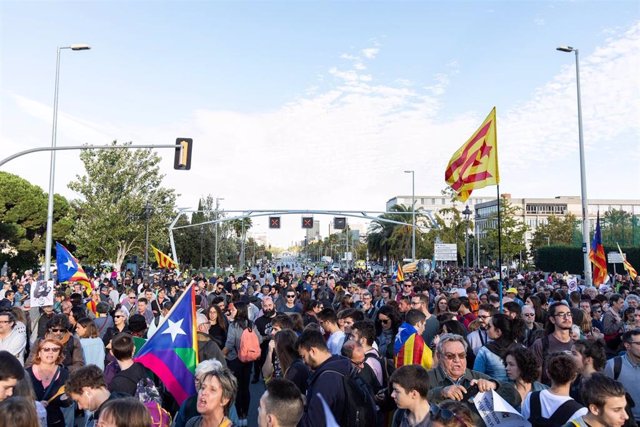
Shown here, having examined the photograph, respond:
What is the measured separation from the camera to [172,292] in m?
16.3

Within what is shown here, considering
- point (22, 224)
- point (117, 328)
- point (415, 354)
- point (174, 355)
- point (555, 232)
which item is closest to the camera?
point (174, 355)

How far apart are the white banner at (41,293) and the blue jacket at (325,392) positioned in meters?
8.11

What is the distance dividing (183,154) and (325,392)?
13755mm

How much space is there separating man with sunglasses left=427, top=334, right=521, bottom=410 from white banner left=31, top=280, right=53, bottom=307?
28.2 feet

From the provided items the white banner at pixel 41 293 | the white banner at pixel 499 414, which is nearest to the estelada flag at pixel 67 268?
the white banner at pixel 41 293

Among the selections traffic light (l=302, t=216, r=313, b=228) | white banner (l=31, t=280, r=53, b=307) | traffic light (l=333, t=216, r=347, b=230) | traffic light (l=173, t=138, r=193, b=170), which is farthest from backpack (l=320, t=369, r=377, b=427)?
traffic light (l=302, t=216, r=313, b=228)

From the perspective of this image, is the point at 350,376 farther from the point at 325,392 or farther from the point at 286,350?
the point at 286,350

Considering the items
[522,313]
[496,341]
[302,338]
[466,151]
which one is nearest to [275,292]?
[466,151]

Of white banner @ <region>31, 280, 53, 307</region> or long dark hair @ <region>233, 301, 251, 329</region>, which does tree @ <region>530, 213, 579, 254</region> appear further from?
long dark hair @ <region>233, 301, 251, 329</region>

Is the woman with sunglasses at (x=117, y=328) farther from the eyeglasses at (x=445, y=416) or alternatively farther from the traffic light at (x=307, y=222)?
the traffic light at (x=307, y=222)

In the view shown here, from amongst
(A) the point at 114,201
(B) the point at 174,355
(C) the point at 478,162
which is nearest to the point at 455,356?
(B) the point at 174,355

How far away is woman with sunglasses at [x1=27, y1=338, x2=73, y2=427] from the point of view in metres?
4.79

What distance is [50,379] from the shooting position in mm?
4934

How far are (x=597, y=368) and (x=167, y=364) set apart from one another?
3898mm
